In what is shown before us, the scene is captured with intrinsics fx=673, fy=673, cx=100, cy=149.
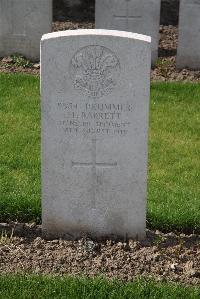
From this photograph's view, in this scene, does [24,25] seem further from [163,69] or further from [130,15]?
[163,69]

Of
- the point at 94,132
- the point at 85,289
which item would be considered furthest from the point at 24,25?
the point at 85,289

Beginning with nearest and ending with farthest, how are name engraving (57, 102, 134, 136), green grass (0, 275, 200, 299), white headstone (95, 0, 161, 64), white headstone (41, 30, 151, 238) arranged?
green grass (0, 275, 200, 299) → white headstone (41, 30, 151, 238) → name engraving (57, 102, 134, 136) → white headstone (95, 0, 161, 64)

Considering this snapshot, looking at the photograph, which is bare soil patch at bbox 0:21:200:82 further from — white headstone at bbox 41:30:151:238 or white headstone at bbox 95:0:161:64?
white headstone at bbox 41:30:151:238

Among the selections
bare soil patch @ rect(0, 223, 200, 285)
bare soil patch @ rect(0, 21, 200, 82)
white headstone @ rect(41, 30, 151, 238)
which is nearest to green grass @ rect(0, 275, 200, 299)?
bare soil patch @ rect(0, 223, 200, 285)

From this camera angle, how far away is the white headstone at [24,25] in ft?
29.0

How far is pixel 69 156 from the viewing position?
14.6ft

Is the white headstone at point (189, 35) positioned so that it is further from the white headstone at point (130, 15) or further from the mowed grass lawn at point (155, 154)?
the mowed grass lawn at point (155, 154)

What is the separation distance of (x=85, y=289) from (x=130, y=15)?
18.0ft

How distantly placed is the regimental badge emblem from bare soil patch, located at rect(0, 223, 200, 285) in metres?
1.03

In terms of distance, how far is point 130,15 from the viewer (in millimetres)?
8836

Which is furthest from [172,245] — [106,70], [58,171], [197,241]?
[106,70]

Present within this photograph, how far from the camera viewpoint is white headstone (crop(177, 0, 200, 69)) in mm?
8648

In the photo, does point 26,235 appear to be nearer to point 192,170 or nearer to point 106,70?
point 106,70

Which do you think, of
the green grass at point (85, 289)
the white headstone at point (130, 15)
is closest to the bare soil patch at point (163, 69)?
the white headstone at point (130, 15)
